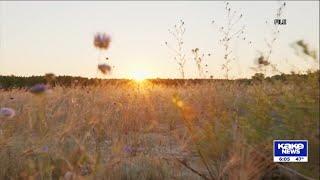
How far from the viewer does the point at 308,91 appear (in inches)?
105

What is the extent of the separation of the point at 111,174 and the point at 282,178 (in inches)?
39.7

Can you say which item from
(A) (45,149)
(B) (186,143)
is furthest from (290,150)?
(A) (45,149)

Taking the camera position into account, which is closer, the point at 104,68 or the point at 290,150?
the point at 290,150

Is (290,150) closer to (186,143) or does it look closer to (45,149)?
(186,143)

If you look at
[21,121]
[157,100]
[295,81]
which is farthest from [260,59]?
[157,100]

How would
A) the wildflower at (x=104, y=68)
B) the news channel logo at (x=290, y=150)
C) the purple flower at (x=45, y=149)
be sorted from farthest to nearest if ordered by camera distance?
the wildflower at (x=104, y=68) < the purple flower at (x=45, y=149) < the news channel logo at (x=290, y=150)

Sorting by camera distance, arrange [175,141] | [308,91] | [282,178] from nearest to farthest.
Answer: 1. [308,91]
2. [282,178]
3. [175,141]

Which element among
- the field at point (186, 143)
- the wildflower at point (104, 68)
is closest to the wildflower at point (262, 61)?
the field at point (186, 143)

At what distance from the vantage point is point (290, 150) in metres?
2.54

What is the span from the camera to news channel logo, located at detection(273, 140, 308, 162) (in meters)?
2.46

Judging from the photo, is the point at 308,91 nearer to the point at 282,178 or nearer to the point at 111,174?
the point at 282,178

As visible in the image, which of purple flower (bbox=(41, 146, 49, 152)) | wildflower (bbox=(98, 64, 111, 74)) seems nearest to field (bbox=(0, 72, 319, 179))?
purple flower (bbox=(41, 146, 49, 152))

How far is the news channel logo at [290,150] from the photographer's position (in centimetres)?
246

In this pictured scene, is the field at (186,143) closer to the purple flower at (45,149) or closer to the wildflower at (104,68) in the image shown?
the purple flower at (45,149)
